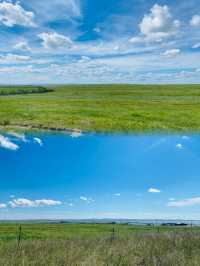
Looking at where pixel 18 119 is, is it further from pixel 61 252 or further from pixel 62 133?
pixel 61 252

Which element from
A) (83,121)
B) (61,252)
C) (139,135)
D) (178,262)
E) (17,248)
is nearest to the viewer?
(178,262)

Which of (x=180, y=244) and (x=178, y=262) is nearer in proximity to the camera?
(x=178, y=262)

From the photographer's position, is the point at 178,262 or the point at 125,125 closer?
the point at 178,262

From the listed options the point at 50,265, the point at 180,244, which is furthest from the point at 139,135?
the point at 50,265

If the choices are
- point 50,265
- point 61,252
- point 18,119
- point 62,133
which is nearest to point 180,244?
point 61,252

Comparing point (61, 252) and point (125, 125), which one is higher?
point (125, 125)

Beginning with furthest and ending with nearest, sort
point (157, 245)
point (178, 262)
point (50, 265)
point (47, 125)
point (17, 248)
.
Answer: point (47, 125) < point (157, 245) < point (17, 248) < point (178, 262) < point (50, 265)

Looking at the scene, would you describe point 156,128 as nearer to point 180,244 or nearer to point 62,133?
point 62,133

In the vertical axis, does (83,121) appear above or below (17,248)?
above

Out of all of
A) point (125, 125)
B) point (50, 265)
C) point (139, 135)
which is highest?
point (125, 125)
